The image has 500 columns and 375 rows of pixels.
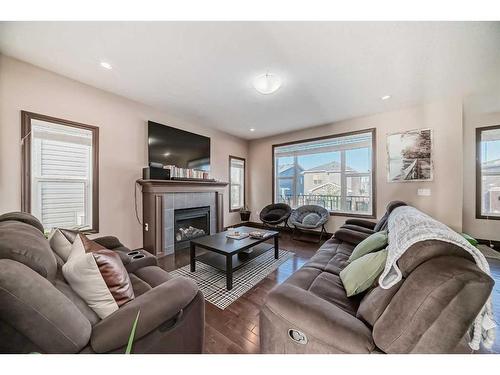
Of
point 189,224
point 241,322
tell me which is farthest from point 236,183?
point 241,322

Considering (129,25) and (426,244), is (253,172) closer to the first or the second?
(129,25)

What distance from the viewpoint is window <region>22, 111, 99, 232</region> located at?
2.17 metres

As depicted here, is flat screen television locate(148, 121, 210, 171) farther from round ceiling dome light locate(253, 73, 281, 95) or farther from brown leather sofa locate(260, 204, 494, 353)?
brown leather sofa locate(260, 204, 494, 353)

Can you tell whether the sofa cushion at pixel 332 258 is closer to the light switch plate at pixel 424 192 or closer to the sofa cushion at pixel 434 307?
the sofa cushion at pixel 434 307

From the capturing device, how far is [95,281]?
2.94 feet

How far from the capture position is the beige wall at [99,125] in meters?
2.04

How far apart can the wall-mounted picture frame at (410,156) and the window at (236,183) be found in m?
3.49

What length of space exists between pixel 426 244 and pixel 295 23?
1907 mm

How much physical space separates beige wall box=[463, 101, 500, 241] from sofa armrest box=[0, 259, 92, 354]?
18.8ft

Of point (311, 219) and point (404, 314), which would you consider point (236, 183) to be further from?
point (404, 314)

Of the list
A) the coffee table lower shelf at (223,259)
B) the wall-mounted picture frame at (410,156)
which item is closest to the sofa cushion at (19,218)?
the coffee table lower shelf at (223,259)
